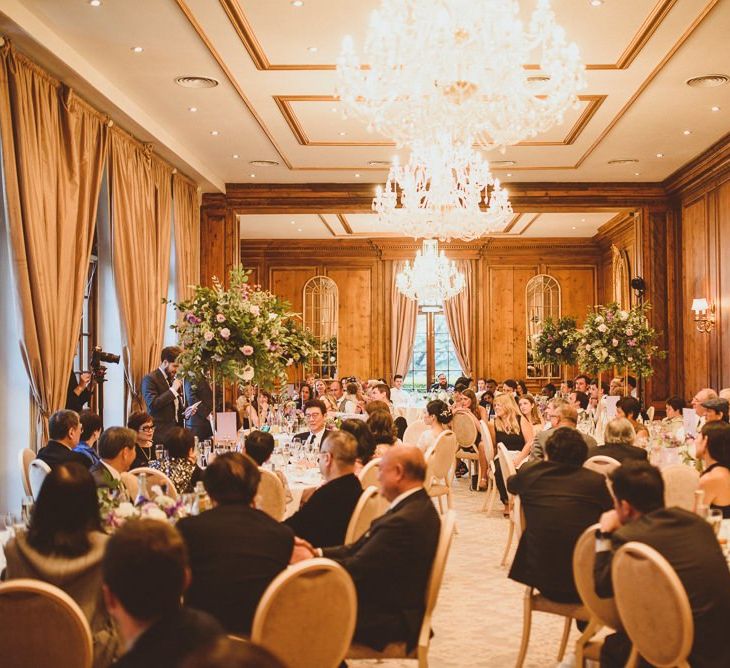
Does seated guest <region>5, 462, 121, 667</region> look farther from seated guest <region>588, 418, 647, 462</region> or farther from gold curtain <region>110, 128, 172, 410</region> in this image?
gold curtain <region>110, 128, 172, 410</region>

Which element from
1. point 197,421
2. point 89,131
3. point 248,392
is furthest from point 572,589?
point 89,131

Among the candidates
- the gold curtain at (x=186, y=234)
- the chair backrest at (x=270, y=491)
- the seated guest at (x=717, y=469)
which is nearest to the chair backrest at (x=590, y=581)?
the seated guest at (x=717, y=469)

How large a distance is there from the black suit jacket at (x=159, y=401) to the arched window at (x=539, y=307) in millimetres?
12386

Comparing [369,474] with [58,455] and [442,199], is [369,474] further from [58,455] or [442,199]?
[442,199]

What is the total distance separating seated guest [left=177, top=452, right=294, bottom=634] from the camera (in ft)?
10.1

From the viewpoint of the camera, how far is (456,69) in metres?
5.92

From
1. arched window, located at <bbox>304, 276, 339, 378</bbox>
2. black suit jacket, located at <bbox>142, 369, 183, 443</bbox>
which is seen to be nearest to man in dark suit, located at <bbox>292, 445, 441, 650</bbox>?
black suit jacket, located at <bbox>142, 369, 183, 443</bbox>

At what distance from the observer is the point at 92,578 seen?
3076 millimetres

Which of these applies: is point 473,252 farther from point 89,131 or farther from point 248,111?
point 89,131

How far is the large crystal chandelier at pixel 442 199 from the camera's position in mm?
9008

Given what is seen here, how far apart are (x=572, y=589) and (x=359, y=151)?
327 inches

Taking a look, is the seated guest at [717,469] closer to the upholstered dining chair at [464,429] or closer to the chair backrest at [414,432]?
the chair backrest at [414,432]

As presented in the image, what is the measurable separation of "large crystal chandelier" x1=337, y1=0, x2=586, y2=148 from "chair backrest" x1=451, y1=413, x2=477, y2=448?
15.7 ft

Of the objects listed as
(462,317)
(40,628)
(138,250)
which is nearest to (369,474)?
(40,628)
